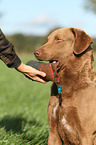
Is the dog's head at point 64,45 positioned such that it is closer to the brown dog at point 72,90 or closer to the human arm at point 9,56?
the brown dog at point 72,90

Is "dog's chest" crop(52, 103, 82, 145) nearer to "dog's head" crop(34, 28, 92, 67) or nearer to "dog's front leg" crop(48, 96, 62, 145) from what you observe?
"dog's front leg" crop(48, 96, 62, 145)

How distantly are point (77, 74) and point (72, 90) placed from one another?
0.80 ft

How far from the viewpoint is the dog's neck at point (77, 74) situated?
3.67 m

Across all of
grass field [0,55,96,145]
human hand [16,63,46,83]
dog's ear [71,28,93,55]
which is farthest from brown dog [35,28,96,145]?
grass field [0,55,96,145]

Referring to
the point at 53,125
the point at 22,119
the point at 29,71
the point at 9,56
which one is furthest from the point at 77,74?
the point at 22,119

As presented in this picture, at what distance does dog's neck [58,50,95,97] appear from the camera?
3.67 m

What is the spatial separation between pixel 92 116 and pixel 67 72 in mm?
749

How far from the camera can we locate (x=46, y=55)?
3.84 m

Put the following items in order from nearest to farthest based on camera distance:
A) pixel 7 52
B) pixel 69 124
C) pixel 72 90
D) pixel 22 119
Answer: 1. pixel 7 52
2. pixel 69 124
3. pixel 72 90
4. pixel 22 119

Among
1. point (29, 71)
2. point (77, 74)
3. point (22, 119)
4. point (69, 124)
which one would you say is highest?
point (29, 71)

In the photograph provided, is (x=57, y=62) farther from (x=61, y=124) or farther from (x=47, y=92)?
(x=47, y=92)

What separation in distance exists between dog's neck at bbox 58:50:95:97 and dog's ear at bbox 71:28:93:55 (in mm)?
113

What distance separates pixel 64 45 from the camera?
3.91 meters

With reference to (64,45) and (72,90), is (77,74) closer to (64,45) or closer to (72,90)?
(72,90)
